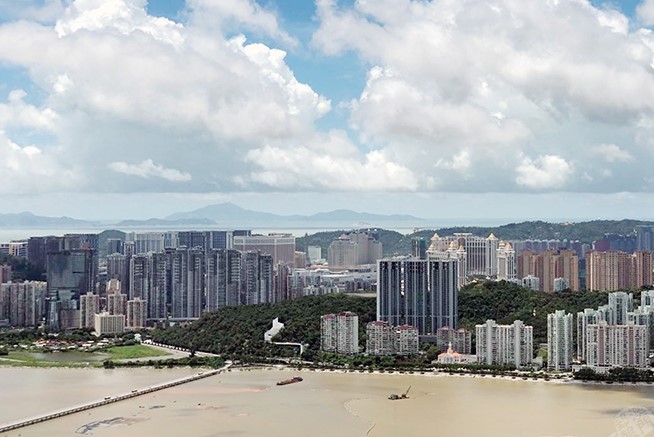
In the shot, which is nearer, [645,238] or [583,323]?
[583,323]

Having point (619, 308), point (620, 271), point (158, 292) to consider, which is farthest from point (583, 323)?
point (158, 292)

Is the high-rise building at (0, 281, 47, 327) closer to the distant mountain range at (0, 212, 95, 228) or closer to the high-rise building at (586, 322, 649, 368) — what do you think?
the high-rise building at (586, 322, 649, 368)

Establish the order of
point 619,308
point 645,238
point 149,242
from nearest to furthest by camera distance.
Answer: point 619,308 → point 645,238 → point 149,242

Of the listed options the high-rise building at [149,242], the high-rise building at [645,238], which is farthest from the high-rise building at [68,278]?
the high-rise building at [645,238]

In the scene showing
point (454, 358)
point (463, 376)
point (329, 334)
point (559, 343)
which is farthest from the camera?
point (329, 334)

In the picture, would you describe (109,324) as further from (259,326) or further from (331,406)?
(331,406)

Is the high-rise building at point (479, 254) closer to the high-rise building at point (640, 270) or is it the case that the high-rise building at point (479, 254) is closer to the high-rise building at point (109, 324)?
the high-rise building at point (640, 270)

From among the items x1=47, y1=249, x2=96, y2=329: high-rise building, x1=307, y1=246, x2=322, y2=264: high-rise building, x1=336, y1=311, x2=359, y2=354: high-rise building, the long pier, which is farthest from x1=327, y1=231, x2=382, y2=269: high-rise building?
the long pier
